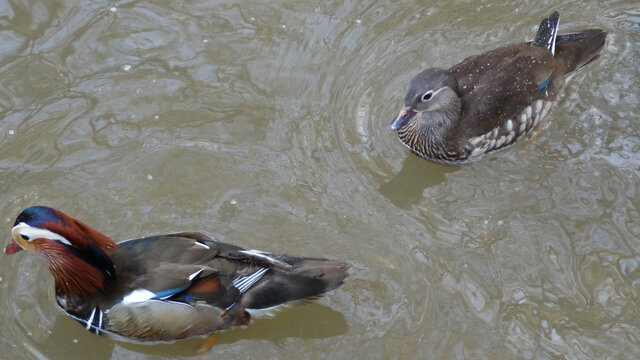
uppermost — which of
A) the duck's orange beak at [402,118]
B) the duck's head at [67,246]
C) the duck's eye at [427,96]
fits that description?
the duck's eye at [427,96]

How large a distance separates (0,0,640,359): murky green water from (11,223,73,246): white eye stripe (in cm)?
70

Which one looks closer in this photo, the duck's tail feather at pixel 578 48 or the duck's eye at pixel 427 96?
the duck's eye at pixel 427 96

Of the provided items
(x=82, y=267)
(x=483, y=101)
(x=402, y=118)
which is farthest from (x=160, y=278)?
(x=483, y=101)

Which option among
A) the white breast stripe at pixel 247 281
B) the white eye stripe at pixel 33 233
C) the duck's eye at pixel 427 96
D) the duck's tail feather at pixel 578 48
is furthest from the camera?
the duck's tail feather at pixel 578 48

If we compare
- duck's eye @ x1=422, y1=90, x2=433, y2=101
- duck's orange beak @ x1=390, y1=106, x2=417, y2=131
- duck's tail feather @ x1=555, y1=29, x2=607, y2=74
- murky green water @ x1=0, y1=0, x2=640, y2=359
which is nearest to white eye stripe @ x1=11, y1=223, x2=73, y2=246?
murky green water @ x1=0, y1=0, x2=640, y2=359

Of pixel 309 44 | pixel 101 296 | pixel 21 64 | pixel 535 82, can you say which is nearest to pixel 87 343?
pixel 101 296

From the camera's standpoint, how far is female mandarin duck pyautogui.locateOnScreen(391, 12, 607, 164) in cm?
535

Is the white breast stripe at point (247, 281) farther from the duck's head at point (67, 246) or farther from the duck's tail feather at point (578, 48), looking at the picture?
the duck's tail feather at point (578, 48)

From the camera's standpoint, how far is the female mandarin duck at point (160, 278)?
169 inches

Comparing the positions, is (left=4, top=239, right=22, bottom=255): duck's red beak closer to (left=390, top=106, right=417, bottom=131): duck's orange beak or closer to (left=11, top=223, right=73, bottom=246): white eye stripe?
(left=11, top=223, right=73, bottom=246): white eye stripe

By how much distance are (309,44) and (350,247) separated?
6.45 feet

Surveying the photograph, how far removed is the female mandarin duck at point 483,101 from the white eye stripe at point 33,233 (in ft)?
7.72

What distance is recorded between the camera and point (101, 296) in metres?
4.42

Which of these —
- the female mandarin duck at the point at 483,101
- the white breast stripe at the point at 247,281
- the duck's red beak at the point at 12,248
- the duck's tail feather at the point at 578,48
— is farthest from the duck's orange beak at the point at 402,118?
the duck's red beak at the point at 12,248
